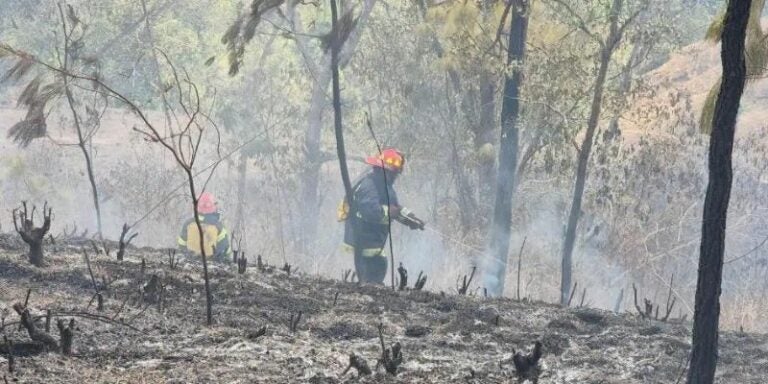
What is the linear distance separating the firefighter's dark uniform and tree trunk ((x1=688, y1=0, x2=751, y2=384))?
298 inches

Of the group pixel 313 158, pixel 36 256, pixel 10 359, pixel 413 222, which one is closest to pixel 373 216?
pixel 413 222

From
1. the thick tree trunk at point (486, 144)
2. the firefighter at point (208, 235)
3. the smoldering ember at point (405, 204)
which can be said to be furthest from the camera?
the thick tree trunk at point (486, 144)

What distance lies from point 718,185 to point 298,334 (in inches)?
95.4

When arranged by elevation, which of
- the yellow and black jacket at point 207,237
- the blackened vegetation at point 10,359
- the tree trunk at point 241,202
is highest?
the tree trunk at point 241,202

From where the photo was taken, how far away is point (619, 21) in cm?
1303

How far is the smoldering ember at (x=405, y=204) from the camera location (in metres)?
5.43

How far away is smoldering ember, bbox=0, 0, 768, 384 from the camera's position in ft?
17.8

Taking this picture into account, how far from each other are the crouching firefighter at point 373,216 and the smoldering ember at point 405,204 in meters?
0.04

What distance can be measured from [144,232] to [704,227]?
685 inches

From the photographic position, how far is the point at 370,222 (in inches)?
503

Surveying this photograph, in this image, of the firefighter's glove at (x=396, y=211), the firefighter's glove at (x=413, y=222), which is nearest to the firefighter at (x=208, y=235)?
the firefighter's glove at (x=396, y=211)

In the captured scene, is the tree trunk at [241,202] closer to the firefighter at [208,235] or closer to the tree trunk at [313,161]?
the tree trunk at [313,161]

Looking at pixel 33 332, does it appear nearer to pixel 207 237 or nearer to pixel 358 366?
pixel 358 366

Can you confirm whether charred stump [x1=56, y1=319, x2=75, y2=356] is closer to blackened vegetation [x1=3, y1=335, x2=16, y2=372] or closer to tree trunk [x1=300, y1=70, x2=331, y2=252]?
blackened vegetation [x1=3, y1=335, x2=16, y2=372]
